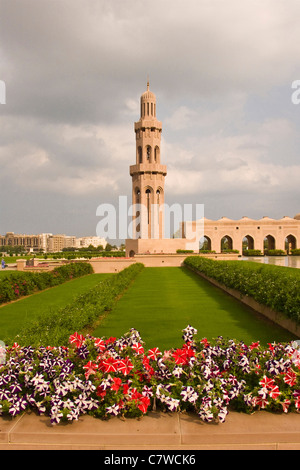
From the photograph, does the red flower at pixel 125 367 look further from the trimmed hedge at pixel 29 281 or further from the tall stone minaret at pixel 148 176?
the tall stone minaret at pixel 148 176

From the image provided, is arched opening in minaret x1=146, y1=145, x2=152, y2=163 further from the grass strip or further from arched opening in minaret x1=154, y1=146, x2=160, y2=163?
the grass strip

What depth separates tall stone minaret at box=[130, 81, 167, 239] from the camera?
36156 millimetres

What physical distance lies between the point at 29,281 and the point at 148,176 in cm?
2569

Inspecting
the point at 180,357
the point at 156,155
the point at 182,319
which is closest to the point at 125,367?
the point at 180,357

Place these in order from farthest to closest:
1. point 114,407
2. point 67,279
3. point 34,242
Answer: point 34,242, point 67,279, point 114,407

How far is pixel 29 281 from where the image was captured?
40.8 ft

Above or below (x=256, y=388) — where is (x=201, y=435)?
below

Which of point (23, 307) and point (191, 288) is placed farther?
point (191, 288)

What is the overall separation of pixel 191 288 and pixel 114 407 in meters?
9.75

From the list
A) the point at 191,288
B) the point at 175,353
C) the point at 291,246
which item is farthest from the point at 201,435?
the point at 291,246

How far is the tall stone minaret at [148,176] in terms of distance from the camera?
36156 millimetres
